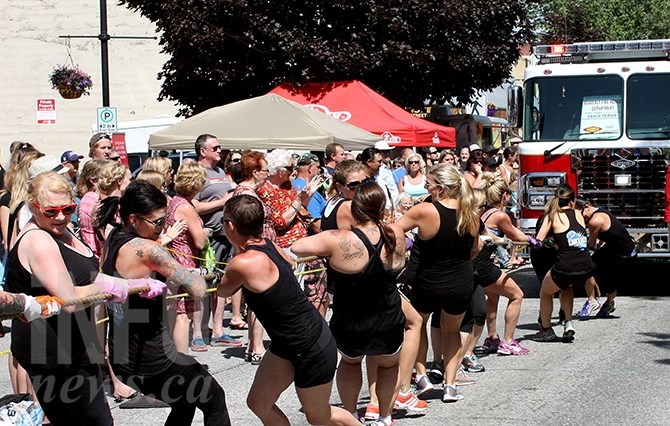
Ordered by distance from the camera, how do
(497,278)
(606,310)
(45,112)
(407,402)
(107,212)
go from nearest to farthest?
(107,212)
(407,402)
(497,278)
(606,310)
(45,112)

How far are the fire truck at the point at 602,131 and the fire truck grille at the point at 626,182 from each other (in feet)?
0.04

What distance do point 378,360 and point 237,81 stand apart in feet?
63.1

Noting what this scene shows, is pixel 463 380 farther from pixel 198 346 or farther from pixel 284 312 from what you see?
pixel 284 312

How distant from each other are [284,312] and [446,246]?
97.5 inches

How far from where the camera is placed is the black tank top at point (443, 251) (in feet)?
26.9

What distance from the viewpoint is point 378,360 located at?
717 centimetres

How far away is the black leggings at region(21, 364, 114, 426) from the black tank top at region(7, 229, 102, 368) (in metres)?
0.04

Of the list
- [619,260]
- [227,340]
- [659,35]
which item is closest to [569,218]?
[619,260]

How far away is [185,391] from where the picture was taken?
19.2ft

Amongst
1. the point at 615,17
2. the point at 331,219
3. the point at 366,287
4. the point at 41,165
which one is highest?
the point at 615,17

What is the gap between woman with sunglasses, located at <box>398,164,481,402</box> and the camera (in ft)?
26.9

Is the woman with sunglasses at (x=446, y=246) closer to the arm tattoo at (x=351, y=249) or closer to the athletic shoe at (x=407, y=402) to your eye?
the athletic shoe at (x=407, y=402)

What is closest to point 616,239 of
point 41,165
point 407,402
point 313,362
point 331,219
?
point 407,402

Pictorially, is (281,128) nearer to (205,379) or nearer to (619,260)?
(619,260)
